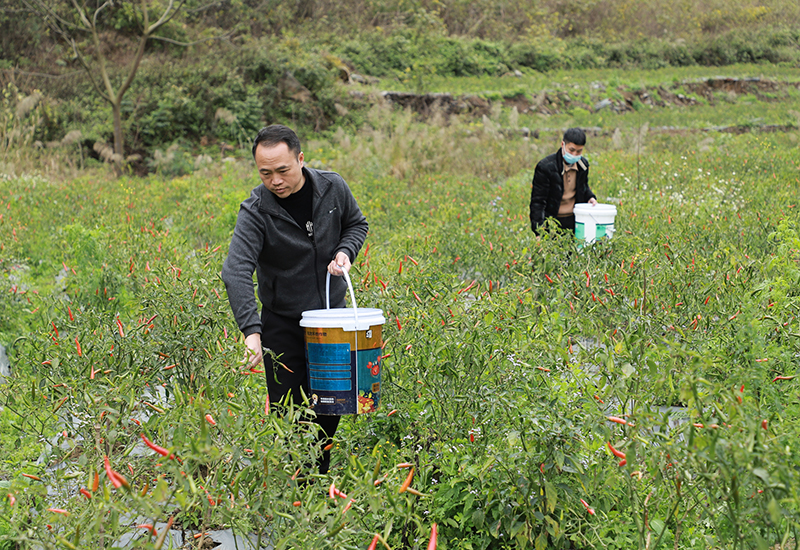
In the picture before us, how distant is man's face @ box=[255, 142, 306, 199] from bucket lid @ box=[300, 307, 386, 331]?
2.01ft

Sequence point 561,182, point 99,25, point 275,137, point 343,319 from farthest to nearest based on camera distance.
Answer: point 99,25 → point 561,182 → point 275,137 → point 343,319

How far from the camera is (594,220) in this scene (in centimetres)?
588

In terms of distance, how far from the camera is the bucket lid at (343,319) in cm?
270

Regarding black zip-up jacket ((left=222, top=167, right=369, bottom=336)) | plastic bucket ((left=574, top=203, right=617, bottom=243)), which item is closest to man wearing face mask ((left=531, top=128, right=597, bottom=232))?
plastic bucket ((left=574, top=203, right=617, bottom=243))

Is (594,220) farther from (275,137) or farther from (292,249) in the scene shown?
(275,137)

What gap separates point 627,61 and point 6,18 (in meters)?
26.2

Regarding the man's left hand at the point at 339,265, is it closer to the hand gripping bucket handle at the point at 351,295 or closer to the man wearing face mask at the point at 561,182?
the hand gripping bucket handle at the point at 351,295

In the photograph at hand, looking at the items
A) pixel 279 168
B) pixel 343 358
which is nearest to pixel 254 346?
pixel 343 358

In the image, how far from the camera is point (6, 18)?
21.2 meters

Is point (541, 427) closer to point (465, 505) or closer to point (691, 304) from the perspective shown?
point (465, 505)

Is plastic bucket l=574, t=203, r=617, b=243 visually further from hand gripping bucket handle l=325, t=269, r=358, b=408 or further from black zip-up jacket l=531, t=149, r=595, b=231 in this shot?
hand gripping bucket handle l=325, t=269, r=358, b=408

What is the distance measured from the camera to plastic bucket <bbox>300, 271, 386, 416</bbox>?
2717 millimetres

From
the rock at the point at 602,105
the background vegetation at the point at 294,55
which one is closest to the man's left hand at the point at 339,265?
the background vegetation at the point at 294,55

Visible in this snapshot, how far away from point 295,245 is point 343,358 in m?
0.71
